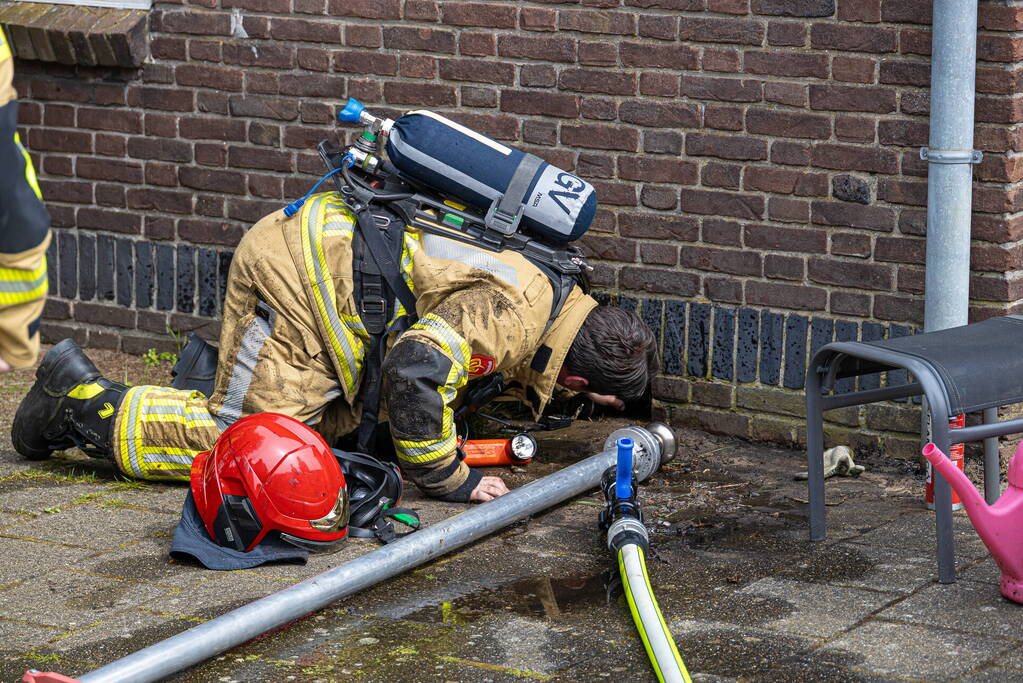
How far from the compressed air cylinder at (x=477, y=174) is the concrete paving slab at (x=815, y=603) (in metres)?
1.69

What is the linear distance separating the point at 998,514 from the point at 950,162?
1.68 metres

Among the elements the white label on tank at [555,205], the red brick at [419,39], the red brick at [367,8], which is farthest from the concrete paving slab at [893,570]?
the red brick at [367,8]

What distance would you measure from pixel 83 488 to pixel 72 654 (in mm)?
1590

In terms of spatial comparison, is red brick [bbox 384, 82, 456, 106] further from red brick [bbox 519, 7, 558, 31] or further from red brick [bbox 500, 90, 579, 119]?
red brick [bbox 519, 7, 558, 31]

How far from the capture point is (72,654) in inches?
146

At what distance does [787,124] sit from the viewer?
5637 mm

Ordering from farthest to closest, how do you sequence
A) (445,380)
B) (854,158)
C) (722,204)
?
(722,204)
(854,158)
(445,380)

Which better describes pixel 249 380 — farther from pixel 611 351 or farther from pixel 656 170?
pixel 656 170

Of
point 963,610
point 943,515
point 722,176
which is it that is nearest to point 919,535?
point 943,515

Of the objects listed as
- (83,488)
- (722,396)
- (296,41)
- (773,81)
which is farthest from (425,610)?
(296,41)

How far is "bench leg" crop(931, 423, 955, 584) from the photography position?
4008mm

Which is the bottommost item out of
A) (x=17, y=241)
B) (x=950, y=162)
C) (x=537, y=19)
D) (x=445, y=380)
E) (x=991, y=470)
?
(x=991, y=470)

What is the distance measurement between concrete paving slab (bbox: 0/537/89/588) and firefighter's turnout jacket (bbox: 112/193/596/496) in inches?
28.7

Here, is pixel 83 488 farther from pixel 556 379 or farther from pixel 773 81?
pixel 773 81
